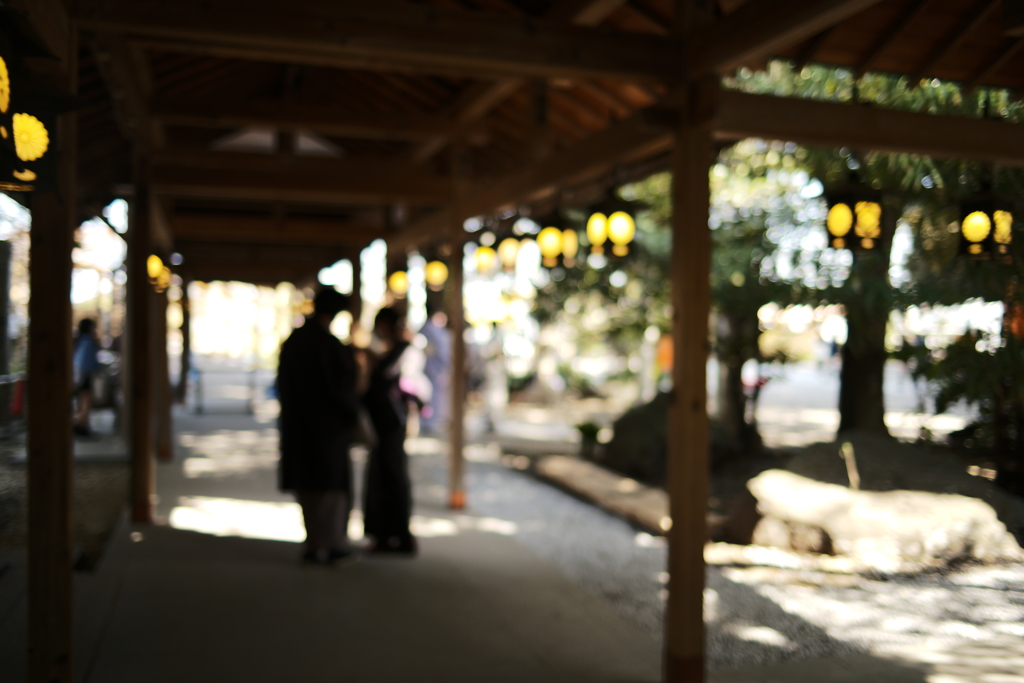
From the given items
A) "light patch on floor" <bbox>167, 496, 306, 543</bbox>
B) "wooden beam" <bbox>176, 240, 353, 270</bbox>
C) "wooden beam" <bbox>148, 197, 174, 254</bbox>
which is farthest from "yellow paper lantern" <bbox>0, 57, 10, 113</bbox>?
"wooden beam" <bbox>176, 240, 353, 270</bbox>

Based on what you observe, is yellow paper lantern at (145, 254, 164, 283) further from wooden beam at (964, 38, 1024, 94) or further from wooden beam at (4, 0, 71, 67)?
wooden beam at (964, 38, 1024, 94)

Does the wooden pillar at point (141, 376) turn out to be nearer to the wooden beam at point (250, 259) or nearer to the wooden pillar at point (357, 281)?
the wooden pillar at point (357, 281)

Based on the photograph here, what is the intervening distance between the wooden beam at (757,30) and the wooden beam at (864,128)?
0.18m

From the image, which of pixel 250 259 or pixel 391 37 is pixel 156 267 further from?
pixel 391 37

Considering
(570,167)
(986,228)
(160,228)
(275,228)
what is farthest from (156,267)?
(986,228)

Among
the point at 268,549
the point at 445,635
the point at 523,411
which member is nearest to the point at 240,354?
the point at 523,411

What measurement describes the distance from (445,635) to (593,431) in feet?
20.6

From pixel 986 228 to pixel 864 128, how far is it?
0.75 meters

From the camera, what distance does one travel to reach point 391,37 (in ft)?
11.4

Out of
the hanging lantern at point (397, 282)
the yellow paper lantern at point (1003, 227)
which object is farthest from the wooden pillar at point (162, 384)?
the yellow paper lantern at point (1003, 227)

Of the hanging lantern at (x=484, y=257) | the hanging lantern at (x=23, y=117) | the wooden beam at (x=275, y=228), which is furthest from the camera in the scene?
the wooden beam at (x=275, y=228)

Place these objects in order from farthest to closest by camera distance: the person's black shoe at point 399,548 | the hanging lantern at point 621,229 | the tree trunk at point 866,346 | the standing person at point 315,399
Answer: the tree trunk at point 866,346, the person's black shoe at point 399,548, the standing person at point 315,399, the hanging lantern at point 621,229

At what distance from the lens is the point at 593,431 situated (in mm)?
10266

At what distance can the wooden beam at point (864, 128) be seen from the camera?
3.53 m
